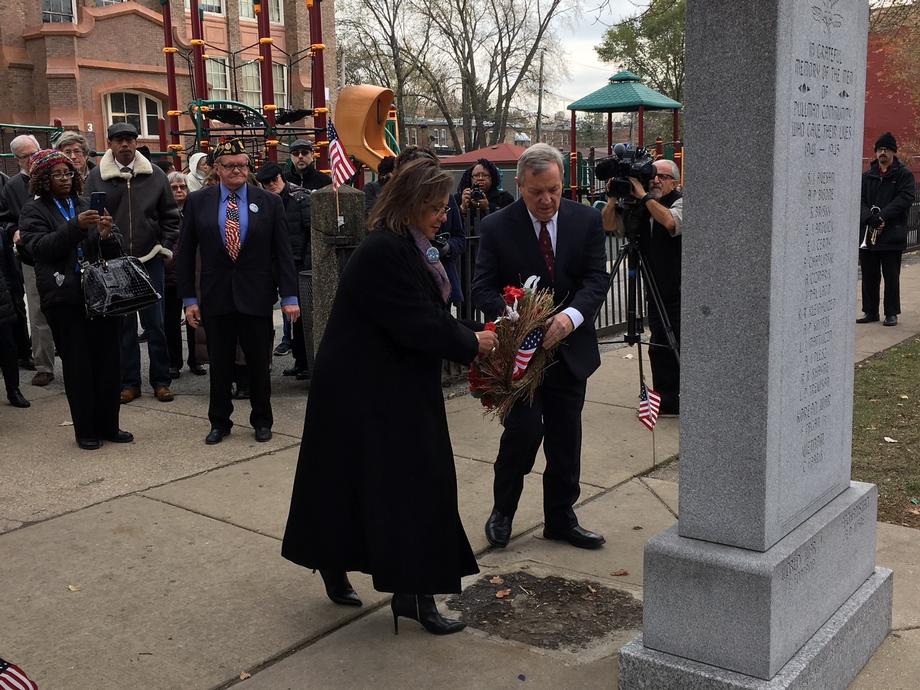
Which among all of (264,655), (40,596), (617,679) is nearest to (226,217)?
(40,596)

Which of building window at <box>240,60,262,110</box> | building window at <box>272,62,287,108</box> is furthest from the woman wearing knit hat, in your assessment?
building window at <box>272,62,287,108</box>

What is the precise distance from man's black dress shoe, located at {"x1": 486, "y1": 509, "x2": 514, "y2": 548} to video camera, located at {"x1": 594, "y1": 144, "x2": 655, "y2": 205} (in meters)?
2.20

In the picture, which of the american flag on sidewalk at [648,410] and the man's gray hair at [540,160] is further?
the american flag on sidewalk at [648,410]

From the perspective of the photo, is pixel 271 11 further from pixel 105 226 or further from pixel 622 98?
pixel 105 226

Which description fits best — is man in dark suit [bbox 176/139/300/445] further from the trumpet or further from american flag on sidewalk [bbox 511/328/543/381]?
the trumpet

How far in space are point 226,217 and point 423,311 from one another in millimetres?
3397

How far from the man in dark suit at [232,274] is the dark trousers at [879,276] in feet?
23.8

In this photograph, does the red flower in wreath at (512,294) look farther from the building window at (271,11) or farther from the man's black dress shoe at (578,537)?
the building window at (271,11)

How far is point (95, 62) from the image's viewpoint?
1226 inches

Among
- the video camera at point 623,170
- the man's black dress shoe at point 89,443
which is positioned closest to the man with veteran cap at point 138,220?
the man's black dress shoe at point 89,443

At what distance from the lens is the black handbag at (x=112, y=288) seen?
6473mm

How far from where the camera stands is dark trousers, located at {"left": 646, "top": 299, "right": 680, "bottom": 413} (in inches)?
295

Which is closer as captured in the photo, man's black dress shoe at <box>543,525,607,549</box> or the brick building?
man's black dress shoe at <box>543,525,607,549</box>

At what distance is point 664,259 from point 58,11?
29723 millimetres
